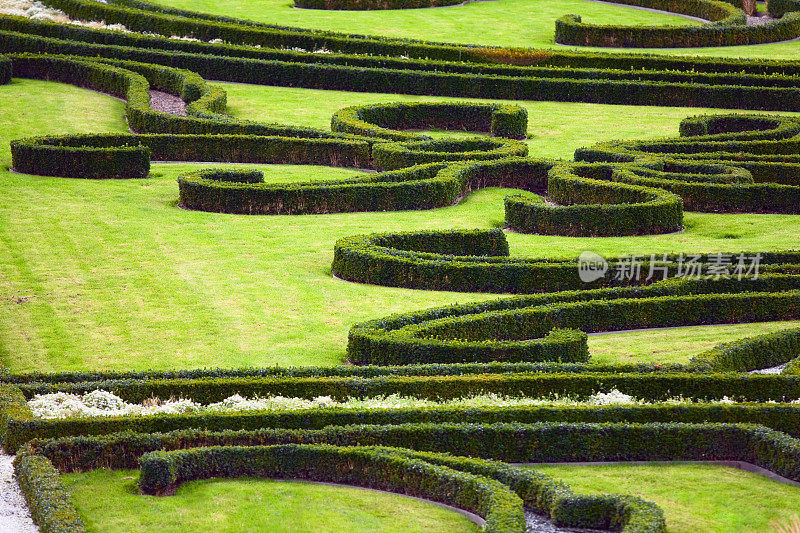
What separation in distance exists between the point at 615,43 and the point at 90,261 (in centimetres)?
3609

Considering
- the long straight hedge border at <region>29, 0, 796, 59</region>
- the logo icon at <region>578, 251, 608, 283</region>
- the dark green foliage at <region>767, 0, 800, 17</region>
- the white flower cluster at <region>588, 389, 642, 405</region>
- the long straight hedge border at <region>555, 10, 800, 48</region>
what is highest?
the dark green foliage at <region>767, 0, 800, 17</region>

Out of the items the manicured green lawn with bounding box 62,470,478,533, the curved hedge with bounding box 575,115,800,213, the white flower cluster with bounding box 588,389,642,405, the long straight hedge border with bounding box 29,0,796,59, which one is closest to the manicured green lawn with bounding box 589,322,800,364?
the white flower cluster with bounding box 588,389,642,405

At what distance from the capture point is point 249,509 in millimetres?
11156

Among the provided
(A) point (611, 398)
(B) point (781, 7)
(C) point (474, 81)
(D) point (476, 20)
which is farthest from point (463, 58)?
(A) point (611, 398)

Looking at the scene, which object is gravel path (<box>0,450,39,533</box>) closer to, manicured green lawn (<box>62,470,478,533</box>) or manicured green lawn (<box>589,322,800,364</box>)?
manicured green lawn (<box>62,470,478,533</box>)

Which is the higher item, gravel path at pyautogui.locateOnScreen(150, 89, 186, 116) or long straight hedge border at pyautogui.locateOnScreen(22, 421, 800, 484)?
gravel path at pyautogui.locateOnScreen(150, 89, 186, 116)

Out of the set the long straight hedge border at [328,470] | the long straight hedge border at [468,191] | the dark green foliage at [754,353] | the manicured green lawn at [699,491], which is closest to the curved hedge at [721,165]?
the long straight hedge border at [468,191]

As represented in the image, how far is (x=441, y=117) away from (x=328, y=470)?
26.0 meters

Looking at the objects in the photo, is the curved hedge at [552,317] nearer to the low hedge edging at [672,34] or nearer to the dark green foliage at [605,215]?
the dark green foliage at [605,215]

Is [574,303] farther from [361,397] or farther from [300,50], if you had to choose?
[300,50]

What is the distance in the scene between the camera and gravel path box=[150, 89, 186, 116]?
3616cm

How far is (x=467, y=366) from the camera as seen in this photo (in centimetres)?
1513

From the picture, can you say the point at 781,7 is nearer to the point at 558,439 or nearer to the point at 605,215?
the point at 605,215

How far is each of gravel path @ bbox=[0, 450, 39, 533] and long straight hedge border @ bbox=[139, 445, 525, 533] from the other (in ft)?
3.95
